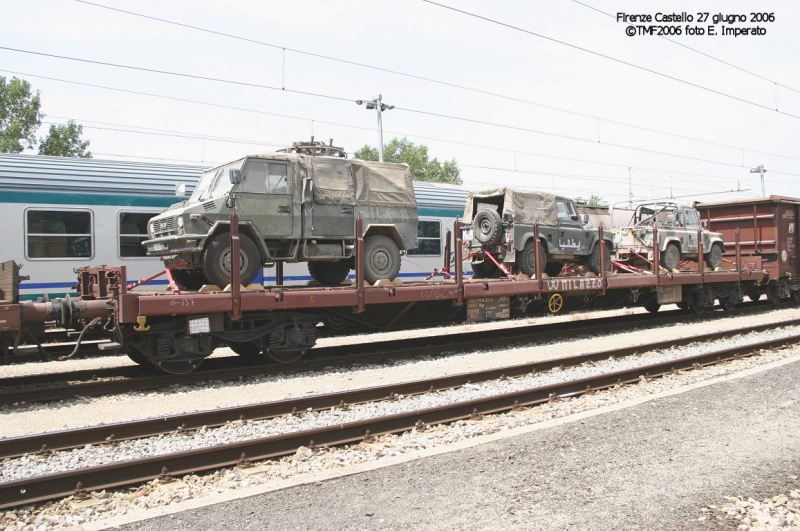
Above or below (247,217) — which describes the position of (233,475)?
below

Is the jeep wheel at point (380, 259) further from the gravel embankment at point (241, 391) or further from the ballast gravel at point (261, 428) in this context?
the ballast gravel at point (261, 428)

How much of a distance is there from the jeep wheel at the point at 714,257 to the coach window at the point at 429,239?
7492mm

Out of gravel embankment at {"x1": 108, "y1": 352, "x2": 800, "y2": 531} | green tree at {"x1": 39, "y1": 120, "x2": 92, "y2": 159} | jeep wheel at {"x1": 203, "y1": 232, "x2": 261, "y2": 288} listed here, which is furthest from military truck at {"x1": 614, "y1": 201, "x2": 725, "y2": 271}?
green tree at {"x1": 39, "y1": 120, "x2": 92, "y2": 159}

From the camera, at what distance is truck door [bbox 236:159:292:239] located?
28.8 ft

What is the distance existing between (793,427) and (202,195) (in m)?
8.18

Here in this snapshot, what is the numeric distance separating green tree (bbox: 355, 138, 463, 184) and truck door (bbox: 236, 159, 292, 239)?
175 feet

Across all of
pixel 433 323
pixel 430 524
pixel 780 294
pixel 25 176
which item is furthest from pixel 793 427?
pixel 780 294

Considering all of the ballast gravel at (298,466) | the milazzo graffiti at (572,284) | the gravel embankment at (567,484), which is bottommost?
the ballast gravel at (298,466)

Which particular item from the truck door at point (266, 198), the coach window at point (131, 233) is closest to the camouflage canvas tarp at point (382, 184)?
the truck door at point (266, 198)

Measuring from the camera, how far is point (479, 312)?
11.2 m

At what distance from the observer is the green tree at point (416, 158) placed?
6288 centimetres

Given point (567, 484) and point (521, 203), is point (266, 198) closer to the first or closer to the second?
point (521, 203)

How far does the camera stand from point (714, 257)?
16.7 meters

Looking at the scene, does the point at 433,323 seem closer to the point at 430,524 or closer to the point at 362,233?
the point at 362,233
